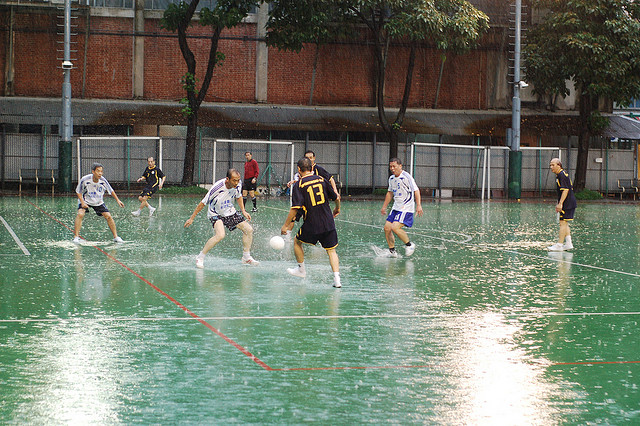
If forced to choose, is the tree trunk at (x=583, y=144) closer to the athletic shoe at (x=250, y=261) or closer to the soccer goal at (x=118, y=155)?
the soccer goal at (x=118, y=155)

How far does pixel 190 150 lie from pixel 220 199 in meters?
24.9

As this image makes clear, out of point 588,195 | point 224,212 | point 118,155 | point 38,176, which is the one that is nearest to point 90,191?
point 224,212

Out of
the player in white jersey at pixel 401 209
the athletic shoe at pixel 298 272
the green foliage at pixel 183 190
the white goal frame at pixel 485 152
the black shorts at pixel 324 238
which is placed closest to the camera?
the black shorts at pixel 324 238

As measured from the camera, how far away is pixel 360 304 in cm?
1046

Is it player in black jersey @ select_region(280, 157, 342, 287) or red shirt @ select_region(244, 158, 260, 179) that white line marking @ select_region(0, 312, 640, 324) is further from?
red shirt @ select_region(244, 158, 260, 179)

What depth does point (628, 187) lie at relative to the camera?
148 feet

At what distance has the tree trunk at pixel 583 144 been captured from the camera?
140 ft

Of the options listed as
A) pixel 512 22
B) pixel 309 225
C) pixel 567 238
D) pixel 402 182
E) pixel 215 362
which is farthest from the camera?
pixel 512 22

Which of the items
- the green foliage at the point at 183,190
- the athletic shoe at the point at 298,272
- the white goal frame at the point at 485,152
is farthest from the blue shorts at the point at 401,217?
the white goal frame at the point at 485,152

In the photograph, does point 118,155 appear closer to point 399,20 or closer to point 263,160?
point 263,160

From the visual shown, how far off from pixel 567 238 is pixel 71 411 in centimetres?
1280

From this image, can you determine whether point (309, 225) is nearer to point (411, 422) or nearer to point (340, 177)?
point (411, 422)

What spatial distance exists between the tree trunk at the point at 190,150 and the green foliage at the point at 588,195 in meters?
18.3

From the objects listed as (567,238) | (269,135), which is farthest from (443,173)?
(567,238)
